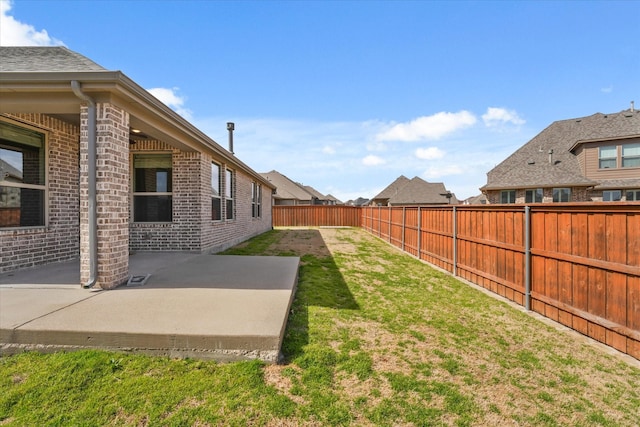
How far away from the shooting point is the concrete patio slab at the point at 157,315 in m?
2.63

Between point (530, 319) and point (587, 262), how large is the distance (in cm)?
111

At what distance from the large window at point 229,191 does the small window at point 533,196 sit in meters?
18.5

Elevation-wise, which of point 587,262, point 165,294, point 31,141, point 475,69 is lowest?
point 165,294

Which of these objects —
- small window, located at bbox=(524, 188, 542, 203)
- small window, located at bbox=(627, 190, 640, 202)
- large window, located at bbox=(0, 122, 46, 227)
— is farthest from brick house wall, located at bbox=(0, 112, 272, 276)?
small window, located at bbox=(627, 190, 640, 202)

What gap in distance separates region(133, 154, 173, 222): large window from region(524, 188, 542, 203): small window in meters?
20.7

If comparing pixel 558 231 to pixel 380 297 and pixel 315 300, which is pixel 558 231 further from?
pixel 315 300

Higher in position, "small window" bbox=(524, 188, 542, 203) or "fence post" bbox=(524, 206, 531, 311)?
"small window" bbox=(524, 188, 542, 203)

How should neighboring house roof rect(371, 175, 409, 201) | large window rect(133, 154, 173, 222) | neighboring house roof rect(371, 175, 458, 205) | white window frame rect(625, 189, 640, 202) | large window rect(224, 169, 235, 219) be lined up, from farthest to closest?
neighboring house roof rect(371, 175, 409, 201)
neighboring house roof rect(371, 175, 458, 205)
white window frame rect(625, 189, 640, 202)
large window rect(224, 169, 235, 219)
large window rect(133, 154, 173, 222)

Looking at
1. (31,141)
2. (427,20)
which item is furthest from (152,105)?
(427,20)

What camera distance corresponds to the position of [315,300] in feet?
14.7

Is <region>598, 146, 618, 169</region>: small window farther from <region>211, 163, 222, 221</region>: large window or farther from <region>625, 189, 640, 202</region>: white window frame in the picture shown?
<region>211, 163, 222, 221</region>: large window

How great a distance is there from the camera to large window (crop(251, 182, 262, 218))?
1378 centimetres

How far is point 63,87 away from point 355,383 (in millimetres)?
4955

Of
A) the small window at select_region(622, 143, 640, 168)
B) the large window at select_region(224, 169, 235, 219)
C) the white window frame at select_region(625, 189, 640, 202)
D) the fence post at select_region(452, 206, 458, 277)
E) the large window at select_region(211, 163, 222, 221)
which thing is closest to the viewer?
the fence post at select_region(452, 206, 458, 277)
